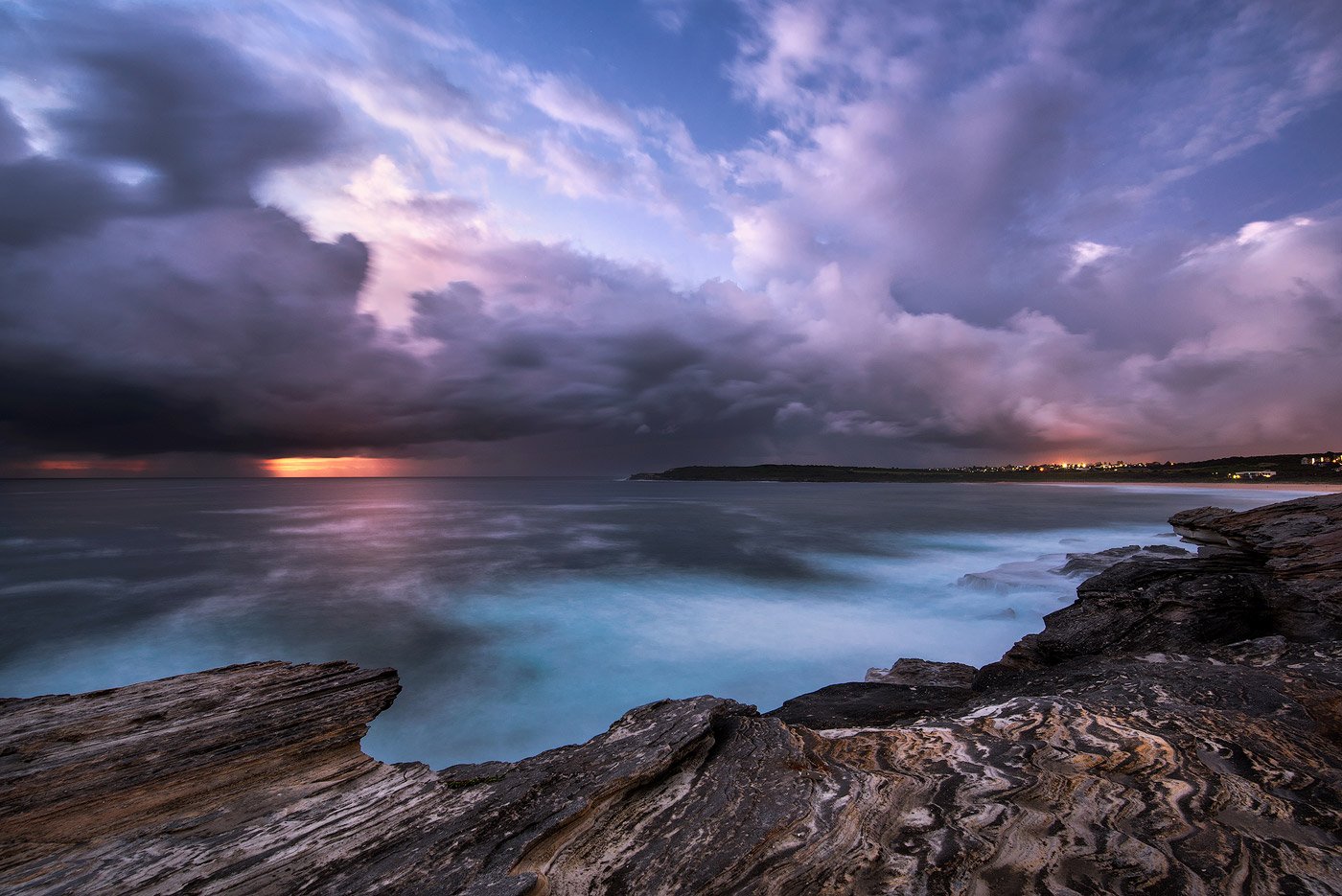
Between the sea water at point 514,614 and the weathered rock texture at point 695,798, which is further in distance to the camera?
the sea water at point 514,614

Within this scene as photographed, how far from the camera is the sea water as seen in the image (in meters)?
13.2

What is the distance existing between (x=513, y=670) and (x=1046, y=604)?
1843cm

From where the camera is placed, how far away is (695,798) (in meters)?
4.35

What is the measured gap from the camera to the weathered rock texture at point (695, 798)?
3.53m

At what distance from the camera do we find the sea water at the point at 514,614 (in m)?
13.2

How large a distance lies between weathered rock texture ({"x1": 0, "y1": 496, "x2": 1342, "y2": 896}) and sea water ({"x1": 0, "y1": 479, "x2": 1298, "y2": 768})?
583 cm

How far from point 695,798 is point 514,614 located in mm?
16824

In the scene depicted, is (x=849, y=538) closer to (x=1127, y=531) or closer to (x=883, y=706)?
(x=1127, y=531)

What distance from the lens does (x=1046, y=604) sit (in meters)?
18.8

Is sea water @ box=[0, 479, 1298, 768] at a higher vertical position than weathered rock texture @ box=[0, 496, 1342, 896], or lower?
lower

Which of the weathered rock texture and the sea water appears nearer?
the weathered rock texture

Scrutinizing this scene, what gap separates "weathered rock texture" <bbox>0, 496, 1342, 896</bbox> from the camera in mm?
3529

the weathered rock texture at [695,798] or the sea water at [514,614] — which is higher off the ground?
the weathered rock texture at [695,798]

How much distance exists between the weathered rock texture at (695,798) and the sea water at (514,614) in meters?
5.83
